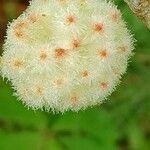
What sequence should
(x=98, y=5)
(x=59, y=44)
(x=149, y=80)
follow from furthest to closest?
(x=149, y=80), (x=98, y=5), (x=59, y=44)

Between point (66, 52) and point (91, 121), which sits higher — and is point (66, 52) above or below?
above

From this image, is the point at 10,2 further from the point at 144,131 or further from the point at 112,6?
the point at 112,6

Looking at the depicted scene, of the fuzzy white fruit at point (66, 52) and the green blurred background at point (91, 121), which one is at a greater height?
the fuzzy white fruit at point (66, 52)

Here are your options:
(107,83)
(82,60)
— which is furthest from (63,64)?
(107,83)

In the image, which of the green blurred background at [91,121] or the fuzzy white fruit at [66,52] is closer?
the fuzzy white fruit at [66,52]

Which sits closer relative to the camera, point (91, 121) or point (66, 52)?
point (66, 52)
